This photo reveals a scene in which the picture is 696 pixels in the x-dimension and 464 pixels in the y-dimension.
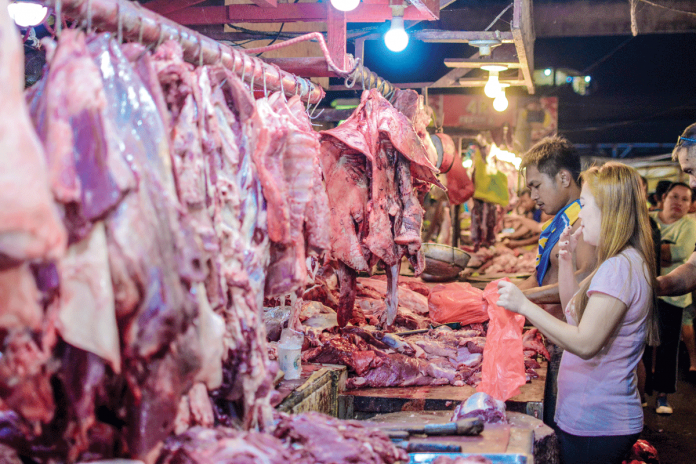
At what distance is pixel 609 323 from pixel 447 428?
3.49 feet

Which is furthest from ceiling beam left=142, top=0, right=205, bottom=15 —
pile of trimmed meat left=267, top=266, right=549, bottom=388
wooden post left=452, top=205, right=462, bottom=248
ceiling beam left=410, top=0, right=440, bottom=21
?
wooden post left=452, top=205, right=462, bottom=248

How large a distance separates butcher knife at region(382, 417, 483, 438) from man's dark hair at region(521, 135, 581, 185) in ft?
8.33

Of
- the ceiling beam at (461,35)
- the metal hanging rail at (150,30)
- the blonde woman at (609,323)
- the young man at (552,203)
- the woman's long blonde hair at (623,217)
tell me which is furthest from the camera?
the ceiling beam at (461,35)

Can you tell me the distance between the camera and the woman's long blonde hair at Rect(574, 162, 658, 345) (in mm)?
3277

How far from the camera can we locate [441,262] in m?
7.55

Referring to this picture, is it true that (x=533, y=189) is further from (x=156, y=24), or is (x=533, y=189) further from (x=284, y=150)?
(x=156, y=24)

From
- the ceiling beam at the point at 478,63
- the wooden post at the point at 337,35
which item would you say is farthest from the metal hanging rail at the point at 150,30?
the ceiling beam at the point at 478,63

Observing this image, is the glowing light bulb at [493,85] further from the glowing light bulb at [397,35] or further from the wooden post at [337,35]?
the wooden post at [337,35]

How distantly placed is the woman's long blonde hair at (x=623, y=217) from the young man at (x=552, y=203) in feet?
3.51

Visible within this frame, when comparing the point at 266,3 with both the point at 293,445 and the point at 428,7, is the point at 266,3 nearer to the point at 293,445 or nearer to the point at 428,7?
the point at 428,7

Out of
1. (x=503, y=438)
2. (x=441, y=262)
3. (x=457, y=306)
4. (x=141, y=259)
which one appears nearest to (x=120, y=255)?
(x=141, y=259)

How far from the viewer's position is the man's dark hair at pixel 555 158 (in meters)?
4.70

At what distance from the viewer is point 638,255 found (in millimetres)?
3275

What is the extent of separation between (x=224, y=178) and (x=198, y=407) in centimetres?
83
